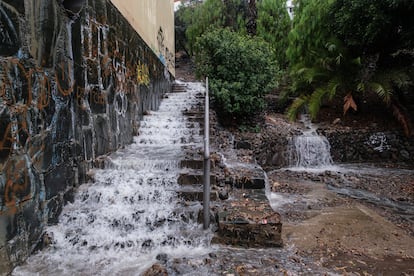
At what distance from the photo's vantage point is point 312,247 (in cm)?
345

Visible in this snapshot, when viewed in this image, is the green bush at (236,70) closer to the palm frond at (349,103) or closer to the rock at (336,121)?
the palm frond at (349,103)

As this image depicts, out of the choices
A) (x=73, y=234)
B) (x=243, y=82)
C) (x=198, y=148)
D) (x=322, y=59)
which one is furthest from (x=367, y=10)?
(x=73, y=234)

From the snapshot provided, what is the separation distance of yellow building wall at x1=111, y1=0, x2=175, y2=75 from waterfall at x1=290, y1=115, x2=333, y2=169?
538 centimetres

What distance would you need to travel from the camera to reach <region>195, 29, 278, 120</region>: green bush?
25.1ft

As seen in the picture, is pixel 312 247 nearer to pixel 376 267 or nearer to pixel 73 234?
pixel 376 267

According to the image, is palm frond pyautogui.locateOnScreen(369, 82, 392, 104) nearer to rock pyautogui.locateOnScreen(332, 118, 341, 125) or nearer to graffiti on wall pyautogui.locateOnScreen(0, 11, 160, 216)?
rock pyautogui.locateOnScreen(332, 118, 341, 125)

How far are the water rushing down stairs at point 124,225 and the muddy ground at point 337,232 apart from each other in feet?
2.32

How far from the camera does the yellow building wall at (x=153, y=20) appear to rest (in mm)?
6739

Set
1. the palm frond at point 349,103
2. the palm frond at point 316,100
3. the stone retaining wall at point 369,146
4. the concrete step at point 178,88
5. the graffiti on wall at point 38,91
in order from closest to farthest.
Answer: the graffiti on wall at point 38,91, the stone retaining wall at point 369,146, the palm frond at point 349,103, the palm frond at point 316,100, the concrete step at point 178,88

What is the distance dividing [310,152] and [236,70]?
341 cm

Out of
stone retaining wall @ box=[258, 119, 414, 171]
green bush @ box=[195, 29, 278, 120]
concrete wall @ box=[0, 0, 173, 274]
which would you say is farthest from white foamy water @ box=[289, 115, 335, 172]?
concrete wall @ box=[0, 0, 173, 274]

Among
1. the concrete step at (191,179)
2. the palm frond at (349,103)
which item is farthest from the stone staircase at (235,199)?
the palm frond at (349,103)

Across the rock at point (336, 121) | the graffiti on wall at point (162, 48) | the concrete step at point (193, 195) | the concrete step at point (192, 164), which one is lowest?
the concrete step at point (193, 195)

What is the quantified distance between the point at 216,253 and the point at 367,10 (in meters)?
8.13
